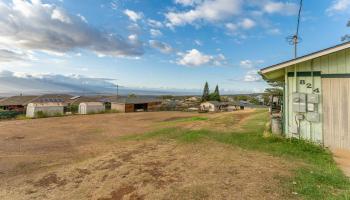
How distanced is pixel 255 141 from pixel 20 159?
9758 mm

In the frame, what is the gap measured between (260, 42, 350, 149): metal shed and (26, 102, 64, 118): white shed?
3244 centimetres

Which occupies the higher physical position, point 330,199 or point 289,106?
point 289,106

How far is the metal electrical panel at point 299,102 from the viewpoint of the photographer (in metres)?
7.70

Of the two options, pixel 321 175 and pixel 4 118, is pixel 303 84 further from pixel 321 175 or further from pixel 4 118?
pixel 4 118

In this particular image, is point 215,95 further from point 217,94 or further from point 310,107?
point 310,107

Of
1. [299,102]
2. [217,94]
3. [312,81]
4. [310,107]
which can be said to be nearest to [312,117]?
[310,107]

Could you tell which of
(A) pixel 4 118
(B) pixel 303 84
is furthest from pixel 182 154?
(A) pixel 4 118

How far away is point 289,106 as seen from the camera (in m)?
8.09

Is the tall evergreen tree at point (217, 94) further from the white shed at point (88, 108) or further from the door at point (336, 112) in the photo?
the door at point (336, 112)

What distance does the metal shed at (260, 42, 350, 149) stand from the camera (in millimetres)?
7199

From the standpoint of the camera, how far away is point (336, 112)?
7266 mm

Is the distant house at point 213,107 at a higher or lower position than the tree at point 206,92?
lower

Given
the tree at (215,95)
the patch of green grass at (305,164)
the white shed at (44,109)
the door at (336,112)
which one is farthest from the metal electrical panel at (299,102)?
the tree at (215,95)

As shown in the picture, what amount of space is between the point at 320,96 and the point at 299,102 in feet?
2.35
